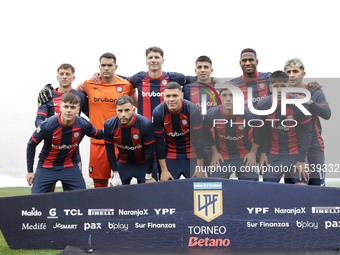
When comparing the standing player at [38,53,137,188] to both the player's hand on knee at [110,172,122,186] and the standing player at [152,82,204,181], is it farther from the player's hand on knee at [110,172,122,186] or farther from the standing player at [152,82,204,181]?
the standing player at [152,82,204,181]

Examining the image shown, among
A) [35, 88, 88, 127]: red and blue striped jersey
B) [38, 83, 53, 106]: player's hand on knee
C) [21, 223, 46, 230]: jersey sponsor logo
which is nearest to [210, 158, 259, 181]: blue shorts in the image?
[21, 223, 46, 230]: jersey sponsor logo

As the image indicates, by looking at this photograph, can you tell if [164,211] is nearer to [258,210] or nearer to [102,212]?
[102,212]

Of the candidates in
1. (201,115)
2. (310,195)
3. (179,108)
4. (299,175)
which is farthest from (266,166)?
(179,108)

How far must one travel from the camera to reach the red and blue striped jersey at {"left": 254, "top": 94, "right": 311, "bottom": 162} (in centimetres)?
430

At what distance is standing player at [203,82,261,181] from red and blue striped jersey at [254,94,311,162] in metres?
0.20

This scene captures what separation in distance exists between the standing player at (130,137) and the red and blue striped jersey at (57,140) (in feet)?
1.05

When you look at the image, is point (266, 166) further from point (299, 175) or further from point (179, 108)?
point (179, 108)

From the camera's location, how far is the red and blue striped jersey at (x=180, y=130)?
421 cm

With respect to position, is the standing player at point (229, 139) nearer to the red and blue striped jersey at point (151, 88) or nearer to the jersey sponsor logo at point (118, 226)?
the red and blue striped jersey at point (151, 88)

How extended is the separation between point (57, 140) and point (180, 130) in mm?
1653

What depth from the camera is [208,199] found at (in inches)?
139

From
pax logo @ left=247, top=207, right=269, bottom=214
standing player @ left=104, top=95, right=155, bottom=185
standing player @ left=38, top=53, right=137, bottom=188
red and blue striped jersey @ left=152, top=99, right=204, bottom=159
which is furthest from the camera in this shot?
standing player @ left=38, top=53, right=137, bottom=188

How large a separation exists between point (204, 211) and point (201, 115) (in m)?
1.34

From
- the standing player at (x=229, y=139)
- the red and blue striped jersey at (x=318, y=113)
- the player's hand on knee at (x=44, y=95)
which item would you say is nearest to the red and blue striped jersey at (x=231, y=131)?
the standing player at (x=229, y=139)
